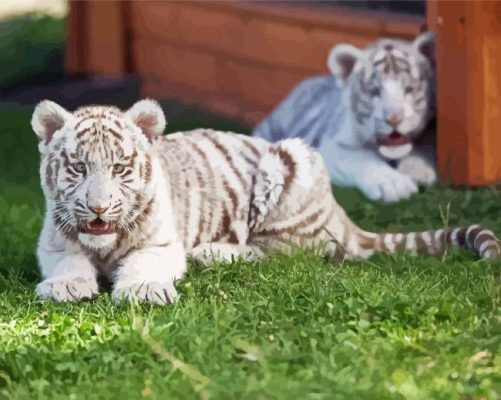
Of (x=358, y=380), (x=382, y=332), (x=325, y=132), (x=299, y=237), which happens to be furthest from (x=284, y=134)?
(x=358, y=380)

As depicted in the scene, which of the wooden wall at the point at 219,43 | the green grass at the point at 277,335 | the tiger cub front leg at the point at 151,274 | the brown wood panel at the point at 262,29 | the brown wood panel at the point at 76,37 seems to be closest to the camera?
the green grass at the point at 277,335

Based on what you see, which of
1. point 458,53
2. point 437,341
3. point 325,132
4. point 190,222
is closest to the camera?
point 437,341

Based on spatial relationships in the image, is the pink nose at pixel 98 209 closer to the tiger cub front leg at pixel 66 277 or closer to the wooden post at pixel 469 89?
the tiger cub front leg at pixel 66 277

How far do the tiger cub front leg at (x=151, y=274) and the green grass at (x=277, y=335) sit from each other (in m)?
0.07

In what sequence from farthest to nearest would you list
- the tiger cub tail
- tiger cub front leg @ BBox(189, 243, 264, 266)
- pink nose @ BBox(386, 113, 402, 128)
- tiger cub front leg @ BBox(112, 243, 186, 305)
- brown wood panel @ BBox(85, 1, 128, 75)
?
brown wood panel @ BBox(85, 1, 128, 75)
pink nose @ BBox(386, 113, 402, 128)
the tiger cub tail
tiger cub front leg @ BBox(189, 243, 264, 266)
tiger cub front leg @ BBox(112, 243, 186, 305)

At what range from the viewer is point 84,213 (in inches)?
213

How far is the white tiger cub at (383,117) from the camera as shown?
760cm

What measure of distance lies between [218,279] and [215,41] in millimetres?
4327

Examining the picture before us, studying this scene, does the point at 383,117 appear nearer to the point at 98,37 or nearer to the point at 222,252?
the point at 222,252

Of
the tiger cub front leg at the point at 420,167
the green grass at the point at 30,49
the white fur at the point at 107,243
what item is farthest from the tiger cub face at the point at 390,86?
the green grass at the point at 30,49

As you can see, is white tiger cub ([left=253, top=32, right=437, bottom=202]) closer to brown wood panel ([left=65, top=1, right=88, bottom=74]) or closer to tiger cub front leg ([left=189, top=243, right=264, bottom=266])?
tiger cub front leg ([left=189, top=243, right=264, bottom=266])

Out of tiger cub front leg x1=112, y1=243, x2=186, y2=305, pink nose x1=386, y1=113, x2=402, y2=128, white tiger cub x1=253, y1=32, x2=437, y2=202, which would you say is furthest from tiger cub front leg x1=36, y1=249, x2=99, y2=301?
pink nose x1=386, y1=113, x2=402, y2=128

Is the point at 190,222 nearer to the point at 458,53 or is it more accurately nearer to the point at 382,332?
the point at 382,332

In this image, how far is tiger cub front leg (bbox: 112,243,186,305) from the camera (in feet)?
17.4
